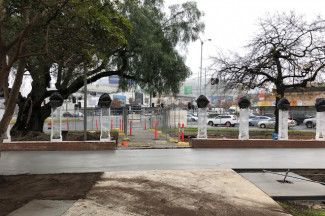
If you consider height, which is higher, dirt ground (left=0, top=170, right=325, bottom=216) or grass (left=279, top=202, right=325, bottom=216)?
dirt ground (left=0, top=170, right=325, bottom=216)

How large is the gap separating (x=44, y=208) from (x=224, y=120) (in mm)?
47669

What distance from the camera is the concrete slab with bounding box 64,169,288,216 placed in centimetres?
722

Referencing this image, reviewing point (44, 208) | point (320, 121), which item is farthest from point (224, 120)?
point (44, 208)

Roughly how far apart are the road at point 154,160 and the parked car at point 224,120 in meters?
37.9

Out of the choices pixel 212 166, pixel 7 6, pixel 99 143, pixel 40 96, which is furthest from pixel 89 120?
pixel 7 6

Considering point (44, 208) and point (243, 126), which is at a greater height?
point (243, 126)

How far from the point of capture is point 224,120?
5409cm

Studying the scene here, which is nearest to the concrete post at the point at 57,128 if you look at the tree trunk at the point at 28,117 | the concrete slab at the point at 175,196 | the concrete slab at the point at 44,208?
the concrete slab at the point at 175,196

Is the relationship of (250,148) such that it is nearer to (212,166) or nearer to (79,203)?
(212,166)

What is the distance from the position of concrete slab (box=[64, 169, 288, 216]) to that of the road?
1469mm

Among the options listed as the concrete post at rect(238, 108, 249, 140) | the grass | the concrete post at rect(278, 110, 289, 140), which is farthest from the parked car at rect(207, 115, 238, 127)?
the grass

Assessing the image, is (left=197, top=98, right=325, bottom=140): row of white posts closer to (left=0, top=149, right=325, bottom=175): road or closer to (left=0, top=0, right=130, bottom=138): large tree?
(left=0, top=149, right=325, bottom=175): road

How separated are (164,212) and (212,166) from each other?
491 centimetres

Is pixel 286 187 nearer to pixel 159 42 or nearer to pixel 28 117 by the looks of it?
pixel 159 42
